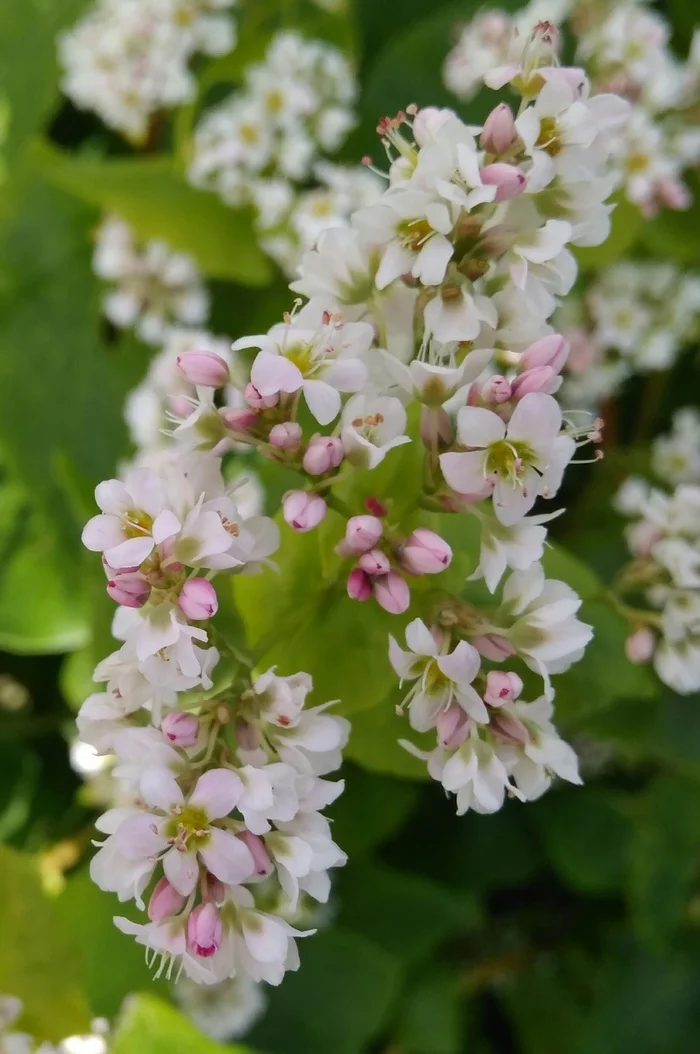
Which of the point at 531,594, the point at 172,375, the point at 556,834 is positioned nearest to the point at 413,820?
the point at 556,834

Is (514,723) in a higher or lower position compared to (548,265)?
lower

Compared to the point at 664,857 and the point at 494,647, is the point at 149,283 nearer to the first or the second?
the point at 494,647

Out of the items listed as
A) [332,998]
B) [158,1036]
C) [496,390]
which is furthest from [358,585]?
[332,998]

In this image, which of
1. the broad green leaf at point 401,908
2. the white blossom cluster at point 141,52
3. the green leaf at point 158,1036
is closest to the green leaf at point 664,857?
the broad green leaf at point 401,908

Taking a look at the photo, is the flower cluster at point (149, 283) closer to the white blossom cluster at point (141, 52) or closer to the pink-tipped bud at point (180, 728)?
the white blossom cluster at point (141, 52)

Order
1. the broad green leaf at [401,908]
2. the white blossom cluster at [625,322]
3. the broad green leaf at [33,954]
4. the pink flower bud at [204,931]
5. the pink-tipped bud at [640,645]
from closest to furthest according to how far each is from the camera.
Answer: the pink flower bud at [204,931] → the pink-tipped bud at [640,645] → the broad green leaf at [33,954] → the white blossom cluster at [625,322] → the broad green leaf at [401,908]

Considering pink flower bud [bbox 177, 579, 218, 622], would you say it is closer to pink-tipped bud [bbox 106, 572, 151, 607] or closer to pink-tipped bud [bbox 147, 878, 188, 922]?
pink-tipped bud [bbox 106, 572, 151, 607]

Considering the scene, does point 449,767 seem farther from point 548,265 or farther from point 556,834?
point 556,834
